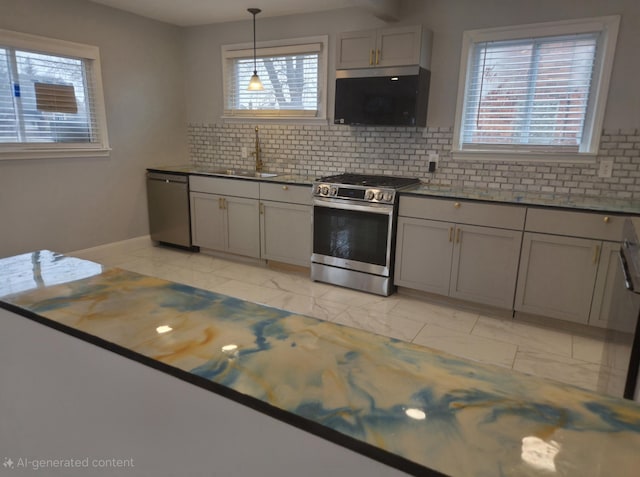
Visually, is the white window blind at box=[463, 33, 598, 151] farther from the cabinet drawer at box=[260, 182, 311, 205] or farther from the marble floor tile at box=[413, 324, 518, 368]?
the marble floor tile at box=[413, 324, 518, 368]

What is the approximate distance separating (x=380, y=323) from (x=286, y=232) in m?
1.49

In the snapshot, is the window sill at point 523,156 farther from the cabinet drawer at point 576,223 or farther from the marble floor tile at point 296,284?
the marble floor tile at point 296,284

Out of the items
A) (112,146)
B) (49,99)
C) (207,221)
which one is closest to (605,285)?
(207,221)

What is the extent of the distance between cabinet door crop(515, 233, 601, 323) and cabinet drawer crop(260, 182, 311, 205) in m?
1.94

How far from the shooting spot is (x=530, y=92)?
11.6 feet

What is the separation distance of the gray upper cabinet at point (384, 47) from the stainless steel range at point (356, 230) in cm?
103

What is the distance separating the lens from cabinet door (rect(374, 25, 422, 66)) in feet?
11.7

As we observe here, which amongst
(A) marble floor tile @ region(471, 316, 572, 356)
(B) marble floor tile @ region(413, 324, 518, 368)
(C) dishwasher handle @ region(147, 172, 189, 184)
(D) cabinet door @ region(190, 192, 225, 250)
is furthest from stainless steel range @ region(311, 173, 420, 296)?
(C) dishwasher handle @ region(147, 172, 189, 184)

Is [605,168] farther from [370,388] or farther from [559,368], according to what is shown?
[370,388]

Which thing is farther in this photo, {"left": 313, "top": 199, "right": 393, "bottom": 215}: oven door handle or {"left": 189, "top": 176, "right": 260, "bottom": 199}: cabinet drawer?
{"left": 189, "top": 176, "right": 260, "bottom": 199}: cabinet drawer

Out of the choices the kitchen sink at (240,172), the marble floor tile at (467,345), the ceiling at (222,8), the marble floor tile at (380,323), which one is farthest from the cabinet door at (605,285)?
the kitchen sink at (240,172)

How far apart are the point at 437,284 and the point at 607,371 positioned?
59.8 inches

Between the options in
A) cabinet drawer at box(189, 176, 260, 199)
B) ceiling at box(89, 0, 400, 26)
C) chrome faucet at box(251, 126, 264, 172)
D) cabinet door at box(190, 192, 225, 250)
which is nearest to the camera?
Result: ceiling at box(89, 0, 400, 26)

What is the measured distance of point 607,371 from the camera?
81.9 inches
